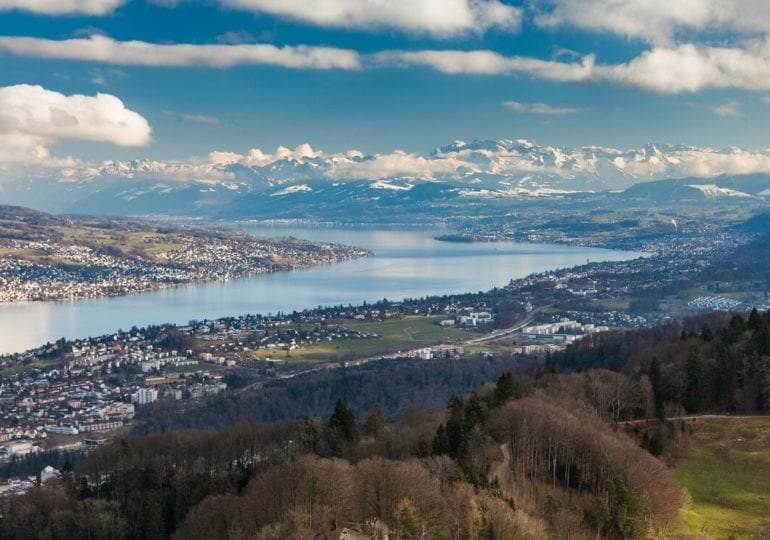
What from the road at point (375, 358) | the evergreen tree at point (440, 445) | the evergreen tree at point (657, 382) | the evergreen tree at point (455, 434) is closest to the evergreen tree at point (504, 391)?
the evergreen tree at point (455, 434)

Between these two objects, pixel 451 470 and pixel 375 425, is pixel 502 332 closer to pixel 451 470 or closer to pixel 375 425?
pixel 375 425

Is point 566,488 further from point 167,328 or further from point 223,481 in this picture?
point 167,328

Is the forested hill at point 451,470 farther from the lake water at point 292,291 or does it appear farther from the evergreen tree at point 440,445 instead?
the lake water at point 292,291

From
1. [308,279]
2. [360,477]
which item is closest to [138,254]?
[308,279]

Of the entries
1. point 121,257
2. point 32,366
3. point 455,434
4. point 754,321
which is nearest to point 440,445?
point 455,434

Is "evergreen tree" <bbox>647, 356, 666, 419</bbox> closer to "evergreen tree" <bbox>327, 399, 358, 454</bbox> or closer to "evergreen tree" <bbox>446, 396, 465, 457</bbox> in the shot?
"evergreen tree" <bbox>446, 396, 465, 457</bbox>
